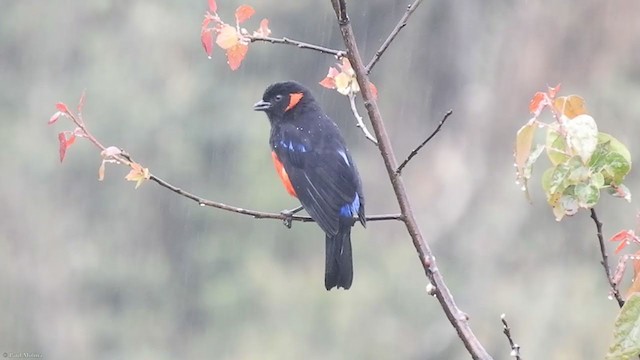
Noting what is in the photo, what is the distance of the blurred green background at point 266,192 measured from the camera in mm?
Answer: 10344

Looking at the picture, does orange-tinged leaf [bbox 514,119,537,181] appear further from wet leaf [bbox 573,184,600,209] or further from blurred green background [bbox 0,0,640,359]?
blurred green background [bbox 0,0,640,359]

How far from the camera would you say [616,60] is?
1027cm

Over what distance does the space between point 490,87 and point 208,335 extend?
3705 mm

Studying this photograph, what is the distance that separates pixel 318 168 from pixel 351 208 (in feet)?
0.73

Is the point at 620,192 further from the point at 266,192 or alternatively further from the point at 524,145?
the point at 266,192

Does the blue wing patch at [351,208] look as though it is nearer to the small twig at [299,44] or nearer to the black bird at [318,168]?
the black bird at [318,168]

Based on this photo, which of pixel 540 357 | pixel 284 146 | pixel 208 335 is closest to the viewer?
pixel 284 146

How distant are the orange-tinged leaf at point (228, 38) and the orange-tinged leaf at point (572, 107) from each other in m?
0.62

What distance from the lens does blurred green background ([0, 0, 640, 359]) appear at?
33.9 ft

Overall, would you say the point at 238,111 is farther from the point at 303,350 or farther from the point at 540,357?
the point at 540,357

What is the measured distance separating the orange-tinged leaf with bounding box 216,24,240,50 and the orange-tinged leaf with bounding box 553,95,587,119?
24.3 inches

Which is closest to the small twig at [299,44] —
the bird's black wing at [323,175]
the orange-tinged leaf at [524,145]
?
the orange-tinged leaf at [524,145]

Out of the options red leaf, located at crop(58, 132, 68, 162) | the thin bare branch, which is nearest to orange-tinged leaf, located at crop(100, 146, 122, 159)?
red leaf, located at crop(58, 132, 68, 162)

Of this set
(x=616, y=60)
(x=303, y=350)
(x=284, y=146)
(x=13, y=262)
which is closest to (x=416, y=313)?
(x=303, y=350)
